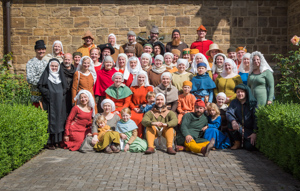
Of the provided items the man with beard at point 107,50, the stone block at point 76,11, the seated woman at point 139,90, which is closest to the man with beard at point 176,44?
the man with beard at point 107,50

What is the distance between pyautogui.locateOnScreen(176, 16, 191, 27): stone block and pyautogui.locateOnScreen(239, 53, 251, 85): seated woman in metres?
4.90

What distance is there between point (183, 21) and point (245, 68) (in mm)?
5028

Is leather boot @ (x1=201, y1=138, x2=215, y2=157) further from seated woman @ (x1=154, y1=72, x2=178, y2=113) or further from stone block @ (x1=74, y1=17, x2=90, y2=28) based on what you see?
stone block @ (x1=74, y1=17, x2=90, y2=28)

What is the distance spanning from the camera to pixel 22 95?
9.73m

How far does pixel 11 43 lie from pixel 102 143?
7915 mm

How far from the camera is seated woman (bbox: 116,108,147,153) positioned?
23.2 ft

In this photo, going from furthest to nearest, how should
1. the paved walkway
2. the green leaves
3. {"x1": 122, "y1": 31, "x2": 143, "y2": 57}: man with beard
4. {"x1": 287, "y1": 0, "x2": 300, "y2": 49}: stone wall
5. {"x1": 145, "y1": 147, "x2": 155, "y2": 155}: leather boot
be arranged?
{"x1": 287, "y1": 0, "x2": 300, "y2": 49}: stone wall
{"x1": 122, "y1": 31, "x2": 143, "y2": 57}: man with beard
the green leaves
{"x1": 145, "y1": 147, "x2": 155, "y2": 155}: leather boot
the paved walkway

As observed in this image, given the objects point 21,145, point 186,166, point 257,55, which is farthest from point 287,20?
point 21,145

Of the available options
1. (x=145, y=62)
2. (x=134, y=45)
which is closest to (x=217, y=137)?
(x=145, y=62)

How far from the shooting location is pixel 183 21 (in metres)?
13.1

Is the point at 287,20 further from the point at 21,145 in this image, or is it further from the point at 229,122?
the point at 21,145

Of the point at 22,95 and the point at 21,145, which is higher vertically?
the point at 22,95

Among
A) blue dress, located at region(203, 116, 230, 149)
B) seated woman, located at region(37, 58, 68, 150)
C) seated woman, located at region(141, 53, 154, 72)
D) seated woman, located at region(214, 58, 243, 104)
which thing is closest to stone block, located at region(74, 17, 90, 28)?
seated woman, located at region(141, 53, 154, 72)

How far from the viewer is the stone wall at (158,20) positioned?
1309 cm
